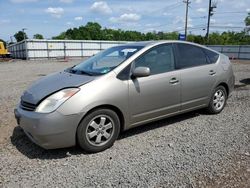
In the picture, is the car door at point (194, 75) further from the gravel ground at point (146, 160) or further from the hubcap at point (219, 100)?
the gravel ground at point (146, 160)

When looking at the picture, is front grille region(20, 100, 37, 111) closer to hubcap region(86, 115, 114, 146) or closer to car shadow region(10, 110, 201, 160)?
car shadow region(10, 110, 201, 160)

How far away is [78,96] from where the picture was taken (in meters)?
3.61

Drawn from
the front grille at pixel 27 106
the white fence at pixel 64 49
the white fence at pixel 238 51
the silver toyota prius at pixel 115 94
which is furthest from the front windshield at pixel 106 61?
the white fence at pixel 238 51

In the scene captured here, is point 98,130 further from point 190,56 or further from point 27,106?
point 190,56

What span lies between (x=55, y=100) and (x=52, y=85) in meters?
0.44

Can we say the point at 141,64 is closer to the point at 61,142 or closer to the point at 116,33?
the point at 61,142

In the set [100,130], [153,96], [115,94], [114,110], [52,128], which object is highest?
[115,94]

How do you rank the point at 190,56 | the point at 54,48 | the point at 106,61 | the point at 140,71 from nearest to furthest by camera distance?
the point at 140,71, the point at 106,61, the point at 190,56, the point at 54,48

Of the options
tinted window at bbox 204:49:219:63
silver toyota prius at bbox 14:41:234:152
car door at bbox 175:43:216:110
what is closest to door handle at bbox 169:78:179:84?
silver toyota prius at bbox 14:41:234:152

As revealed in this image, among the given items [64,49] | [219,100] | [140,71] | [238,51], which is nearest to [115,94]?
[140,71]

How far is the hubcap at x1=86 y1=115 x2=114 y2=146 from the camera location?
3.78 m

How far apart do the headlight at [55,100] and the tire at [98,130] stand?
399mm

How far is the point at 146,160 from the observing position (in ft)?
11.8

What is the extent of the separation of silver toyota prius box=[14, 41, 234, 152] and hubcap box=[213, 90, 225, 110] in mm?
177
